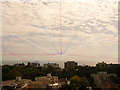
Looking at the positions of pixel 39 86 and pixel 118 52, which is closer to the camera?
pixel 118 52

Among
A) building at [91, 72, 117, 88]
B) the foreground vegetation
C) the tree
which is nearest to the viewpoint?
building at [91, 72, 117, 88]

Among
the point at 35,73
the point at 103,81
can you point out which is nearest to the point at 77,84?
the point at 103,81

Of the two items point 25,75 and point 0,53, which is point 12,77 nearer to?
point 25,75

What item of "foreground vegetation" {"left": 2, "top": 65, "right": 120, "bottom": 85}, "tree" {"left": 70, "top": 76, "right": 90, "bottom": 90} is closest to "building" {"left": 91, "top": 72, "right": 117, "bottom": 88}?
"tree" {"left": 70, "top": 76, "right": 90, "bottom": 90}

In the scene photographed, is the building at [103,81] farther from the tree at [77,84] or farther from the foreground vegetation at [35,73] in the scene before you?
the foreground vegetation at [35,73]

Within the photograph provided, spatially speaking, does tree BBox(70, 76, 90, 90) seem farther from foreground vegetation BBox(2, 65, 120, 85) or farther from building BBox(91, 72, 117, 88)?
foreground vegetation BBox(2, 65, 120, 85)

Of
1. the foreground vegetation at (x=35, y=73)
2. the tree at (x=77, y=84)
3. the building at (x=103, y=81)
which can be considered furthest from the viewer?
the foreground vegetation at (x=35, y=73)

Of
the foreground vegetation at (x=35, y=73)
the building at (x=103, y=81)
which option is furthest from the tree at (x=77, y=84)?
the foreground vegetation at (x=35, y=73)

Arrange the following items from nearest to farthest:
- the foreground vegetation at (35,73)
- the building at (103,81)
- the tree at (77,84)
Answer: the building at (103,81)
the tree at (77,84)
the foreground vegetation at (35,73)

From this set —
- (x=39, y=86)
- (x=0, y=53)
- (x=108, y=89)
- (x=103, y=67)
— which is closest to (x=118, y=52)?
(x=108, y=89)

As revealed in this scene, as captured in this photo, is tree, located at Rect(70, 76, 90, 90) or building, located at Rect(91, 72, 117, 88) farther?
tree, located at Rect(70, 76, 90, 90)

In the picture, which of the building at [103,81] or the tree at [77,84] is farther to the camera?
the tree at [77,84]
